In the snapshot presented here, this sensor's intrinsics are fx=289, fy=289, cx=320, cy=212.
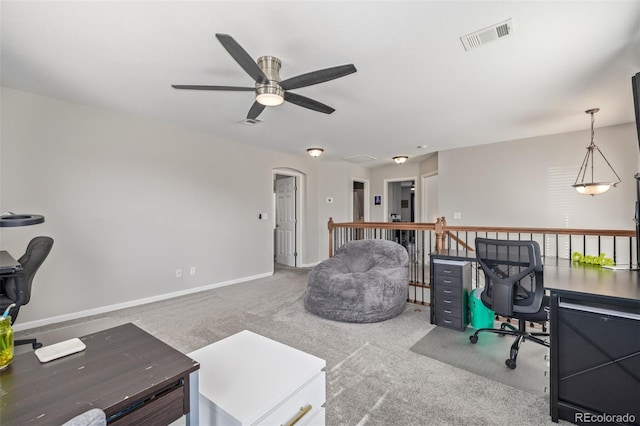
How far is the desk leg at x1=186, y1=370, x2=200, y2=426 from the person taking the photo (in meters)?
0.97

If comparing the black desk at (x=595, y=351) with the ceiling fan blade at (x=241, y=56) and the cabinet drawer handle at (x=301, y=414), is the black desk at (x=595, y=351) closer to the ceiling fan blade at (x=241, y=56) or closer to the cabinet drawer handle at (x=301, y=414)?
the cabinet drawer handle at (x=301, y=414)

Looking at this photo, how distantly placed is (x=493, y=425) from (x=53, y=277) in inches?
173

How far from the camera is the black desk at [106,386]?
31.1 inches

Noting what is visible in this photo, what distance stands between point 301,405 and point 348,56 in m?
2.40

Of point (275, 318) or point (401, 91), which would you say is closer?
point (401, 91)

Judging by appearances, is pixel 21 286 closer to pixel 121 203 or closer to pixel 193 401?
pixel 121 203

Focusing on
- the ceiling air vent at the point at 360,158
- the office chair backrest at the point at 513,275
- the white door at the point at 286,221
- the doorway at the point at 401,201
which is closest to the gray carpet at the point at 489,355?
the office chair backrest at the point at 513,275

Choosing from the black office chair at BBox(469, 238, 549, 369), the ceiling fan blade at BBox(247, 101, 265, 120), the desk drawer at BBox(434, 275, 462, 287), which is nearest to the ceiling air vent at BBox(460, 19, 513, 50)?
the black office chair at BBox(469, 238, 549, 369)

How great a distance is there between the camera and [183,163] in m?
4.44

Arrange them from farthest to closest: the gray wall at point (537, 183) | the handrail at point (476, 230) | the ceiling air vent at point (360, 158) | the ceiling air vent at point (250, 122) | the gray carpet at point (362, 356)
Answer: the ceiling air vent at point (360, 158)
the gray wall at point (537, 183)
the ceiling air vent at point (250, 122)
the handrail at point (476, 230)
the gray carpet at point (362, 356)

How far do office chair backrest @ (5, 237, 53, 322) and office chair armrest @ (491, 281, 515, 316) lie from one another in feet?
12.6

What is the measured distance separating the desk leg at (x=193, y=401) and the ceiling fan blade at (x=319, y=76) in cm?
190

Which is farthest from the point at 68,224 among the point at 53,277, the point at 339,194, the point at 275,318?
the point at 339,194

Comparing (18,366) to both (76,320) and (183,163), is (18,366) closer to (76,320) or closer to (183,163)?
(76,320)
